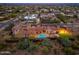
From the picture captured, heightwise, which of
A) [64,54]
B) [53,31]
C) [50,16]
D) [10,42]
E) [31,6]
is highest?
[31,6]

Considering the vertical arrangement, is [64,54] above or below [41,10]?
below

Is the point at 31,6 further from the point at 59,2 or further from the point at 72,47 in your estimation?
the point at 72,47

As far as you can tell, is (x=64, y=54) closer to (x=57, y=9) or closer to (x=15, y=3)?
(x=57, y=9)

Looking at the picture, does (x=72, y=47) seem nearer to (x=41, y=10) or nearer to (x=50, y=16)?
(x=50, y=16)

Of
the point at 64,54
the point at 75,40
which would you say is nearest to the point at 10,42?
the point at 64,54

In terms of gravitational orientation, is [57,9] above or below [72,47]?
above

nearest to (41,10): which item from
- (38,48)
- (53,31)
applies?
(53,31)

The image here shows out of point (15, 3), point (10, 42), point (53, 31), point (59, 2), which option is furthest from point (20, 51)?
point (59, 2)
